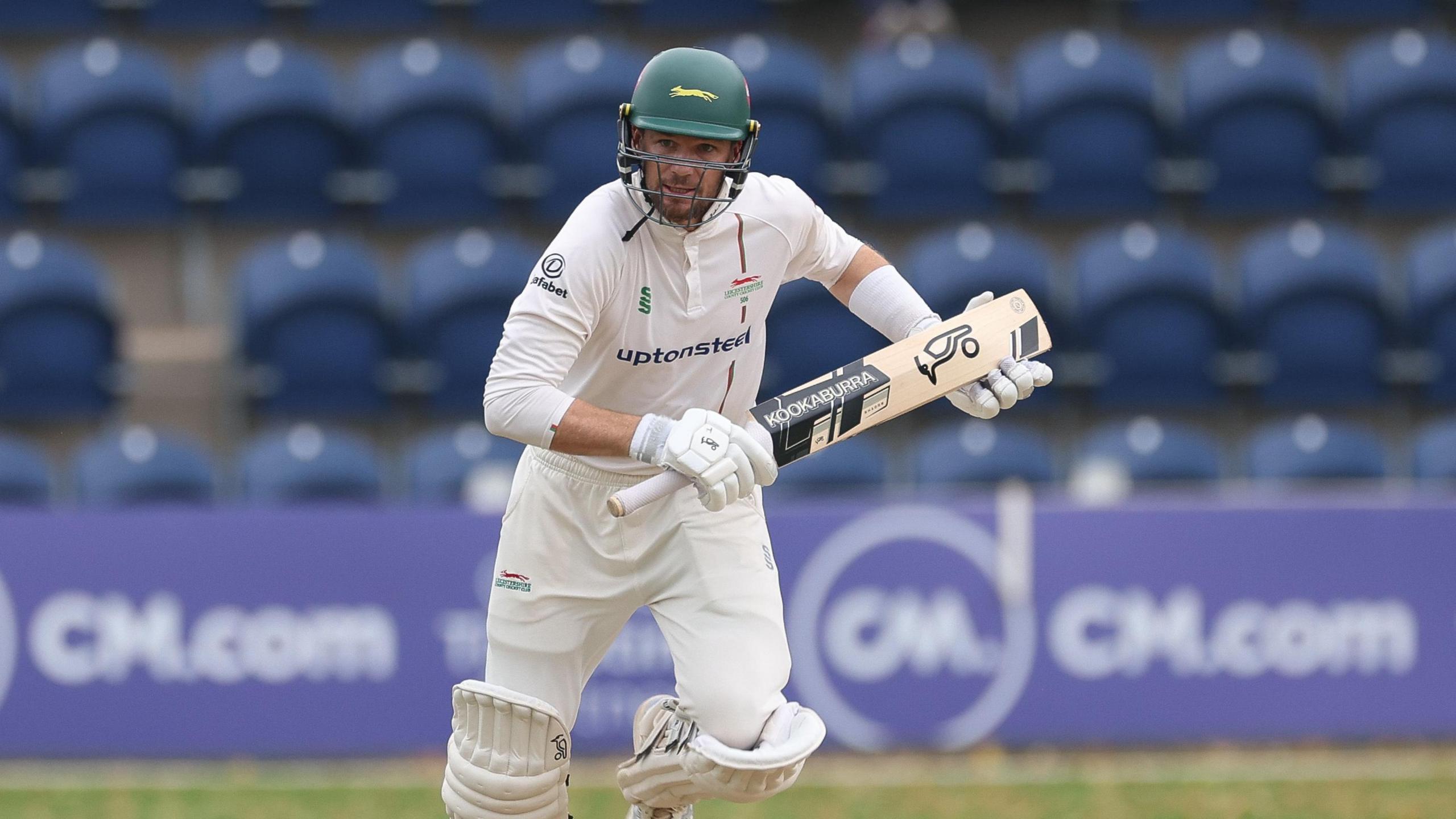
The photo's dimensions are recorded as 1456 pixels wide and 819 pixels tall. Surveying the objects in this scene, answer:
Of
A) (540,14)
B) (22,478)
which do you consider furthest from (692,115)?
(540,14)

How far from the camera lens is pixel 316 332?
9.12 m

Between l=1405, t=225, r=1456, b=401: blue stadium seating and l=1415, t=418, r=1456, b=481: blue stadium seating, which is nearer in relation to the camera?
l=1415, t=418, r=1456, b=481: blue stadium seating

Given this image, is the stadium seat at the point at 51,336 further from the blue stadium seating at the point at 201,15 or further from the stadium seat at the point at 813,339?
the stadium seat at the point at 813,339

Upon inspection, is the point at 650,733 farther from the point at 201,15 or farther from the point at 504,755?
the point at 201,15

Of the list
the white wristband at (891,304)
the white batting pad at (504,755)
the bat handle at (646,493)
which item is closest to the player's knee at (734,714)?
the white batting pad at (504,755)

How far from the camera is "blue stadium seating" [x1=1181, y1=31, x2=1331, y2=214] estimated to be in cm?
1000

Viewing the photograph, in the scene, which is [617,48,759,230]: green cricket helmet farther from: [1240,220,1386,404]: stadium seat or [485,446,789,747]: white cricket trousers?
[1240,220,1386,404]: stadium seat

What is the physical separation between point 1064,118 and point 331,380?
4.21m

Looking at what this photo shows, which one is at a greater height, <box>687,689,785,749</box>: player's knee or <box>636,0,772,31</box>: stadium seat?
<box>636,0,772,31</box>: stadium seat

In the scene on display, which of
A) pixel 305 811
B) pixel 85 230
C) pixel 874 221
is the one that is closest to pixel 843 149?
pixel 874 221

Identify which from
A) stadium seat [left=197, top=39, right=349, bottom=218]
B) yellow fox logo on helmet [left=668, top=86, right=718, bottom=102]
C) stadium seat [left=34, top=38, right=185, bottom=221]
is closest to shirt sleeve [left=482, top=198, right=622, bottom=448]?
yellow fox logo on helmet [left=668, top=86, right=718, bottom=102]

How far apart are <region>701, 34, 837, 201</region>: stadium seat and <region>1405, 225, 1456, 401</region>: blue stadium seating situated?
10.6 ft

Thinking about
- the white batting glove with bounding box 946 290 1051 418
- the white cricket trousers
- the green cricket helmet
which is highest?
the green cricket helmet

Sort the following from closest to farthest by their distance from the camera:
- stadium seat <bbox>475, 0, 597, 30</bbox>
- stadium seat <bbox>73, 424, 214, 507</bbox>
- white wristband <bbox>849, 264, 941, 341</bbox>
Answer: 1. white wristband <bbox>849, 264, 941, 341</bbox>
2. stadium seat <bbox>73, 424, 214, 507</bbox>
3. stadium seat <bbox>475, 0, 597, 30</bbox>
